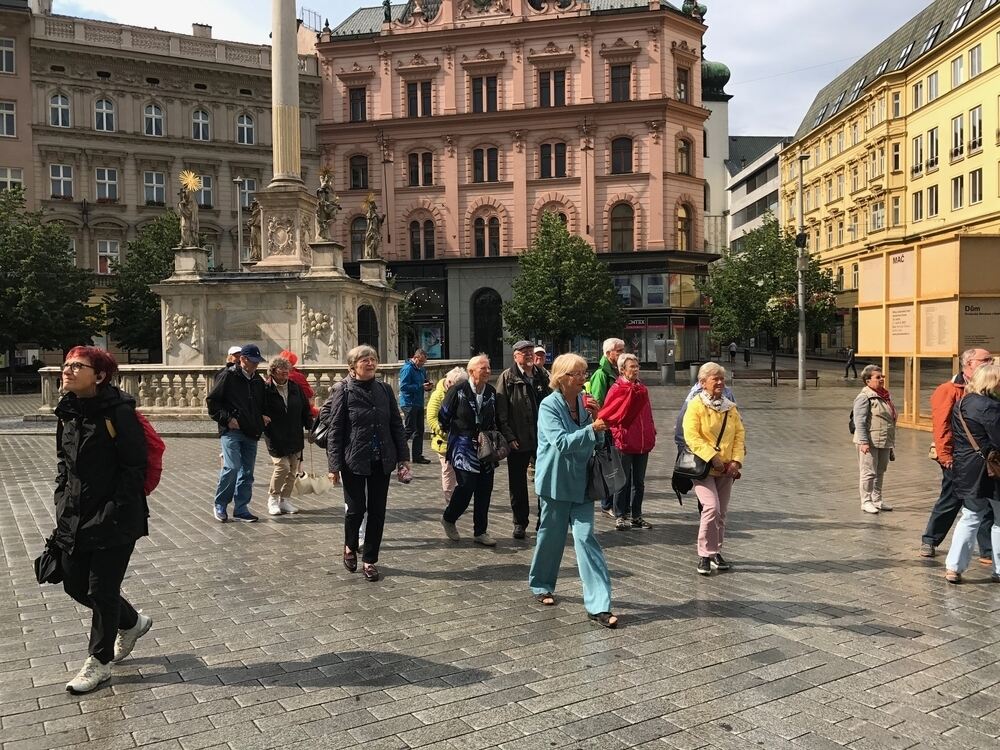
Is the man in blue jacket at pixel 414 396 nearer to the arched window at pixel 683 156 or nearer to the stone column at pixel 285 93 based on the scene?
the stone column at pixel 285 93

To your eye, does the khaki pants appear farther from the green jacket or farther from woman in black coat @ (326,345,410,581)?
the green jacket

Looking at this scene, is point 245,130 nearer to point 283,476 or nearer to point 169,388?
point 169,388

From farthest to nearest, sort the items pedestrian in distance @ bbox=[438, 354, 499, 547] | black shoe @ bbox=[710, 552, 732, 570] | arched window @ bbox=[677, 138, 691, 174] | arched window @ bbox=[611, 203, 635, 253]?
arched window @ bbox=[677, 138, 691, 174] → arched window @ bbox=[611, 203, 635, 253] → pedestrian in distance @ bbox=[438, 354, 499, 547] → black shoe @ bbox=[710, 552, 732, 570]

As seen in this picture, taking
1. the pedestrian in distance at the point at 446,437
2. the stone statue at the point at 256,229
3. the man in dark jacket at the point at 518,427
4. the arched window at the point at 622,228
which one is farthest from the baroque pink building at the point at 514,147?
the man in dark jacket at the point at 518,427

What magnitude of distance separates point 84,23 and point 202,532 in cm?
4713

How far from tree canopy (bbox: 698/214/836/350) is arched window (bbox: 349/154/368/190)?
21814 millimetres

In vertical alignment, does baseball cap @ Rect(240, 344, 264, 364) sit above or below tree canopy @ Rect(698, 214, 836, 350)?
below

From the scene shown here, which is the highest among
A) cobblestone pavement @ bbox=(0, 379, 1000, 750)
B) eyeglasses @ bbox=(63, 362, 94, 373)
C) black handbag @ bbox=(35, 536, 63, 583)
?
eyeglasses @ bbox=(63, 362, 94, 373)

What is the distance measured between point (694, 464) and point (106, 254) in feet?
156

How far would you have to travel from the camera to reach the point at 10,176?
149 ft

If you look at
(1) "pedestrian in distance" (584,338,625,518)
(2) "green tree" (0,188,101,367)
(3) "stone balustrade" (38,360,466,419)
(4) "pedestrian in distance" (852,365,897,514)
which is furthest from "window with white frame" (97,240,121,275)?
(4) "pedestrian in distance" (852,365,897,514)

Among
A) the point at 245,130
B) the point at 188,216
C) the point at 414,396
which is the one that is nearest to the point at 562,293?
the point at 245,130

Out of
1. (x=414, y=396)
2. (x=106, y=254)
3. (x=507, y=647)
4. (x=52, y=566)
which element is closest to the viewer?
(x=52, y=566)

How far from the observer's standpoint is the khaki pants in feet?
32.0
